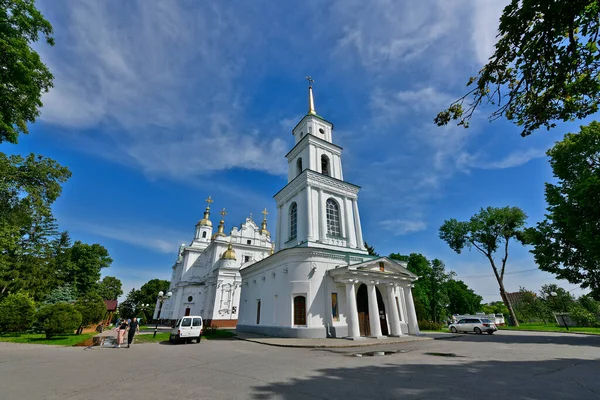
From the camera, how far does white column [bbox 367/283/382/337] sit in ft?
53.7

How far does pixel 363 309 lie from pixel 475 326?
1254cm

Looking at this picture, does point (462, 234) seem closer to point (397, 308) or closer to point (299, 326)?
point (397, 308)

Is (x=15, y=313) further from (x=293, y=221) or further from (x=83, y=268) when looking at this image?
(x=83, y=268)

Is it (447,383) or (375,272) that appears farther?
(375,272)

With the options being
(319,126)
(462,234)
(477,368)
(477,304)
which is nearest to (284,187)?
(319,126)

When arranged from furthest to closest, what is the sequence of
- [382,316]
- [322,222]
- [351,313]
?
1. [322,222]
2. [382,316]
3. [351,313]

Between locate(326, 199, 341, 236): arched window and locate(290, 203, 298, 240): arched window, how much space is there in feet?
9.20

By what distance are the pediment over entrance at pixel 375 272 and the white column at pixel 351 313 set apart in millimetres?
741

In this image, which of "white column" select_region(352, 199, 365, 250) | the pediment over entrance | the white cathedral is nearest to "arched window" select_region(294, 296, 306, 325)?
the white cathedral

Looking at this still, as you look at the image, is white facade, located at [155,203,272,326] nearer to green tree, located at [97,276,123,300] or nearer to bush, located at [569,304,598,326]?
green tree, located at [97,276,123,300]

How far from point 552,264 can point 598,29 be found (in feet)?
72.7

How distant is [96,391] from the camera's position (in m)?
5.36

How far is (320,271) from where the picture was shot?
18.0 metres

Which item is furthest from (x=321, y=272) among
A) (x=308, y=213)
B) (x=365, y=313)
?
(x=308, y=213)
